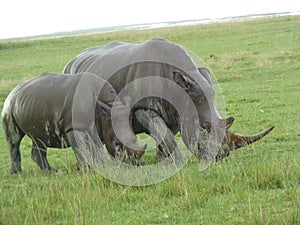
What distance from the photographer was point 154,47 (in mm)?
8117

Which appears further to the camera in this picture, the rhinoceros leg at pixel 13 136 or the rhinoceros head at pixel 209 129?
the rhinoceros leg at pixel 13 136

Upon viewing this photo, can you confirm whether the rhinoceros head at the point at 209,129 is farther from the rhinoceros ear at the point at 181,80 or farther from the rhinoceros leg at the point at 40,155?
the rhinoceros leg at the point at 40,155

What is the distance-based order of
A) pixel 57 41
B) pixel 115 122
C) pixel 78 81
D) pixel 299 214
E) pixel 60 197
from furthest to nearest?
pixel 57 41 < pixel 78 81 < pixel 115 122 < pixel 60 197 < pixel 299 214

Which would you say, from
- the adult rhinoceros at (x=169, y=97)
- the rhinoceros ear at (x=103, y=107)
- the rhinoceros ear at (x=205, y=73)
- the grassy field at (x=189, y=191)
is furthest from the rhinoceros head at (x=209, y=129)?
the rhinoceros ear at (x=103, y=107)

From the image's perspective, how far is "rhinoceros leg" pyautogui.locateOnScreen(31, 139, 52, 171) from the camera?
333 inches

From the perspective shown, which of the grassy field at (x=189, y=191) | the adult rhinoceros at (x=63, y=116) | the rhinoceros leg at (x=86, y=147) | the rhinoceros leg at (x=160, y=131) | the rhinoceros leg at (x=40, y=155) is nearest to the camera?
the grassy field at (x=189, y=191)

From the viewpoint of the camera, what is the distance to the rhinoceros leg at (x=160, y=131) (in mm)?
7895

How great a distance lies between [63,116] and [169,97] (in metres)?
1.44

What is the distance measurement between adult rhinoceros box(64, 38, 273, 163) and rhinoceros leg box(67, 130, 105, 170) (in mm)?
800

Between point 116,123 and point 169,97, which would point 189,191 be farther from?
point 169,97

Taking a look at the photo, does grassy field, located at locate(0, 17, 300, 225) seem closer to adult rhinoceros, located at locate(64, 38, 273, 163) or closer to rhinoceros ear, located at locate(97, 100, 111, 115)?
adult rhinoceros, located at locate(64, 38, 273, 163)

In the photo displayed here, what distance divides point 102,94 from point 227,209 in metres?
2.91

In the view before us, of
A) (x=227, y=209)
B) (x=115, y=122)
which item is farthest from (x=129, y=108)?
(x=227, y=209)

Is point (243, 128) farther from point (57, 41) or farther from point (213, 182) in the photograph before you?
point (57, 41)
